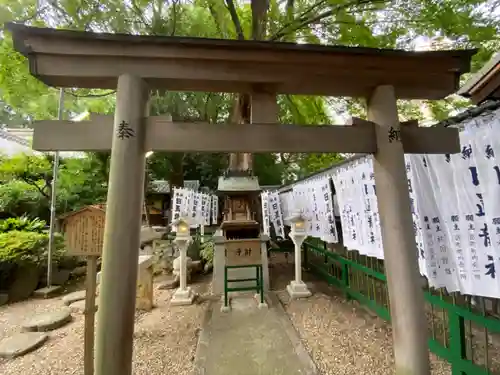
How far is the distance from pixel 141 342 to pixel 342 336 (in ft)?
11.7

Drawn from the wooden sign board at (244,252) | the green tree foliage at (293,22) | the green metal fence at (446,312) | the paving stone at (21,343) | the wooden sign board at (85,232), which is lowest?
the paving stone at (21,343)

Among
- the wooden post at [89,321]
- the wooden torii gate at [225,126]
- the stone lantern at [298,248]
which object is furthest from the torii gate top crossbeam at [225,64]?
the stone lantern at [298,248]

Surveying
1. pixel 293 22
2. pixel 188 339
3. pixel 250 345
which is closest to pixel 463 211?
pixel 250 345

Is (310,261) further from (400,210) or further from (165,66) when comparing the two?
(165,66)

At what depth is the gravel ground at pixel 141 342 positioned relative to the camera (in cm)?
396

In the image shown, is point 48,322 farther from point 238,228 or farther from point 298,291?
point 298,291

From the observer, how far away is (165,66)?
2.59m

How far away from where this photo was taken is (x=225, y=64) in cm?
264

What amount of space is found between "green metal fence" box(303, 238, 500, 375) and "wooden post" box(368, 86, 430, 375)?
809 mm

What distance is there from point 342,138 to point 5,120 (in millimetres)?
33168

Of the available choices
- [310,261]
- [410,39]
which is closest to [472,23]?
[410,39]

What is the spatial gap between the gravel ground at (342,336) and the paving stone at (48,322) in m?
4.72

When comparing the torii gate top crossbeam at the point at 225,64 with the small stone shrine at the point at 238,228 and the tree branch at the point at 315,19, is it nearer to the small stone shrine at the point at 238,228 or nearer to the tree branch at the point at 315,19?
the tree branch at the point at 315,19

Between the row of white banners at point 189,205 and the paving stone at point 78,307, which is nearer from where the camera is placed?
the paving stone at point 78,307
